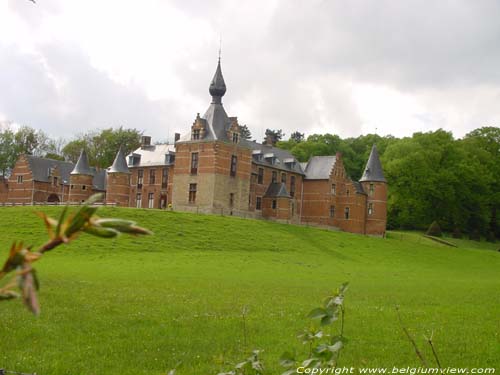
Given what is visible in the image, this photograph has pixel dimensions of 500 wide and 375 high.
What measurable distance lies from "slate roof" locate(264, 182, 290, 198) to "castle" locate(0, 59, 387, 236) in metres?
0.13

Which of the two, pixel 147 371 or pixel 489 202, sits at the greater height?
pixel 489 202

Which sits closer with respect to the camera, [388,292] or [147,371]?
[147,371]

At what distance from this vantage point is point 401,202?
67438 millimetres

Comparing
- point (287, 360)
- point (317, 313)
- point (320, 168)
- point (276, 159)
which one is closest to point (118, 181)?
point (276, 159)

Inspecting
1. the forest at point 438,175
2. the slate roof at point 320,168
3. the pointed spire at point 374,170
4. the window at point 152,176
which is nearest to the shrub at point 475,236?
the forest at point 438,175

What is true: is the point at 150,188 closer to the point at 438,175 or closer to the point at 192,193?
the point at 192,193

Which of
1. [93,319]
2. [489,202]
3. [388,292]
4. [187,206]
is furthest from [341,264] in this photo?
[489,202]

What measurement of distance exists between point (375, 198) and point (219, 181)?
58.8 ft

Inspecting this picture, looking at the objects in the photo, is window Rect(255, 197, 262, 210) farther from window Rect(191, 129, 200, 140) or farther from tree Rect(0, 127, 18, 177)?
tree Rect(0, 127, 18, 177)

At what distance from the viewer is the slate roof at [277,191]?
5794 centimetres

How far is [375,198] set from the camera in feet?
201

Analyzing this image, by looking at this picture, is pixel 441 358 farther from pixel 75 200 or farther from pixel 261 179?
pixel 75 200

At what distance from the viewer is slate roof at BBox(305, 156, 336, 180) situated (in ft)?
204

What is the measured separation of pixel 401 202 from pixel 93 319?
194ft
